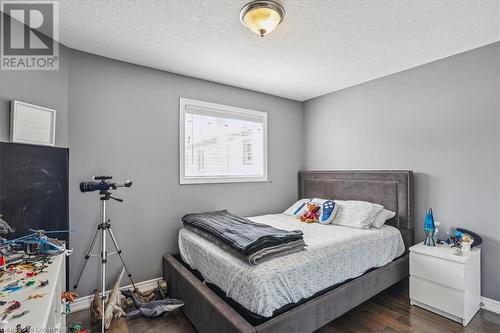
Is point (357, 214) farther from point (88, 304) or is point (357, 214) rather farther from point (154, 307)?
point (88, 304)

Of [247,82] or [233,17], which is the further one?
[247,82]

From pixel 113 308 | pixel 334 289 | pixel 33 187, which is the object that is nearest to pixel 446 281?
pixel 334 289

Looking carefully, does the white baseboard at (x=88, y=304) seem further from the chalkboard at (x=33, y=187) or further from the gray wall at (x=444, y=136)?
the chalkboard at (x=33, y=187)

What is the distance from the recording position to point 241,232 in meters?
2.22

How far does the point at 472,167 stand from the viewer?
8.20 feet

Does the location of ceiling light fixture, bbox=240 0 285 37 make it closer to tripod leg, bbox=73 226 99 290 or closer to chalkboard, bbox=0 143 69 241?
chalkboard, bbox=0 143 69 241

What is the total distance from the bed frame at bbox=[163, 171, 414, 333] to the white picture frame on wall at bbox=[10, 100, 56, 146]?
1675mm

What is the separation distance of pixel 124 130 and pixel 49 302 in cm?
199

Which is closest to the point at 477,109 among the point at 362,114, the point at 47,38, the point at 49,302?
the point at 362,114

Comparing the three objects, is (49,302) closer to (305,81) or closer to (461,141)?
(305,81)

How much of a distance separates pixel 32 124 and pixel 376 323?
343cm

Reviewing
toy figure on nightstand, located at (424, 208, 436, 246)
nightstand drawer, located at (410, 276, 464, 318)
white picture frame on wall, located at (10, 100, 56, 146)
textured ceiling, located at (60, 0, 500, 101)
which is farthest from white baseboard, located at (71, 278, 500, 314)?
textured ceiling, located at (60, 0, 500, 101)

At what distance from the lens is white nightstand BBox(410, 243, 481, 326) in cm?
217

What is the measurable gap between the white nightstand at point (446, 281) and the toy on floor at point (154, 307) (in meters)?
2.34
